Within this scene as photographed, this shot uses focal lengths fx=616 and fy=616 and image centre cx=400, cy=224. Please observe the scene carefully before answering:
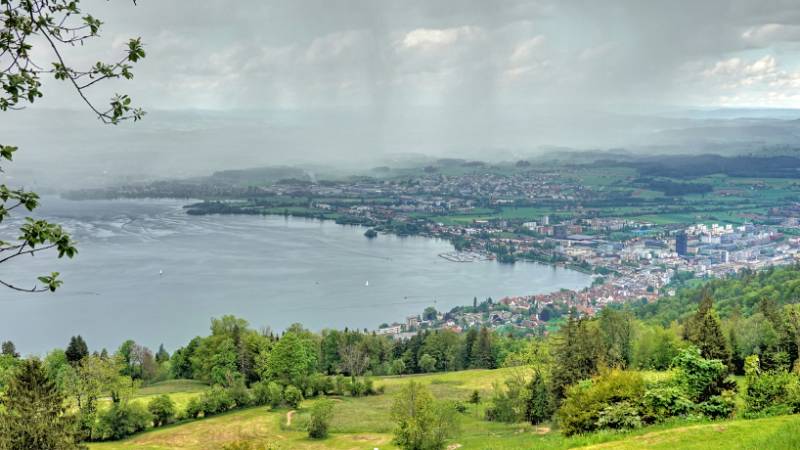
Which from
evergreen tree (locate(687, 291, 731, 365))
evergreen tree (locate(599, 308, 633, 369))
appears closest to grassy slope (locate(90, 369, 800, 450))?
evergreen tree (locate(687, 291, 731, 365))

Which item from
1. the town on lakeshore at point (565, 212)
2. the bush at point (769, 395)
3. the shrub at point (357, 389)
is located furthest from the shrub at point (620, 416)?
the town on lakeshore at point (565, 212)

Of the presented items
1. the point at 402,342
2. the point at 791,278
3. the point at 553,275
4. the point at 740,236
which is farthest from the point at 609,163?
the point at 402,342

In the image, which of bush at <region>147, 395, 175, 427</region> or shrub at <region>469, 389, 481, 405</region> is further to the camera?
shrub at <region>469, 389, 481, 405</region>

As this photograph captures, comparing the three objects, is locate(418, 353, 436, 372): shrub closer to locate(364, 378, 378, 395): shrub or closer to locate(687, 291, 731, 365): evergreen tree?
locate(364, 378, 378, 395): shrub

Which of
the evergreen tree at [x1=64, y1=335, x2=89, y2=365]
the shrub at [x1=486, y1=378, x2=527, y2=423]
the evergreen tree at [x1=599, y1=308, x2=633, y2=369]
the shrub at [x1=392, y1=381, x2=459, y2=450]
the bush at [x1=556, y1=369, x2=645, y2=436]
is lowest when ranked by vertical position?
the evergreen tree at [x1=64, y1=335, x2=89, y2=365]

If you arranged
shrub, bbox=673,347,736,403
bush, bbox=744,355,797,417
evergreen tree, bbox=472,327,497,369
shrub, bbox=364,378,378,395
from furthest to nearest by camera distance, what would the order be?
evergreen tree, bbox=472,327,497,369
shrub, bbox=364,378,378,395
shrub, bbox=673,347,736,403
bush, bbox=744,355,797,417

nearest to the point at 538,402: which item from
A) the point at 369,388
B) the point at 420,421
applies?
the point at 420,421

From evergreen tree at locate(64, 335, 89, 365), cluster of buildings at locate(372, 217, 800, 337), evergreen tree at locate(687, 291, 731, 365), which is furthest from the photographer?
cluster of buildings at locate(372, 217, 800, 337)

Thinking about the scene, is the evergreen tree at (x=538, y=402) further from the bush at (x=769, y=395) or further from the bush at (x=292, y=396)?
the bush at (x=292, y=396)
